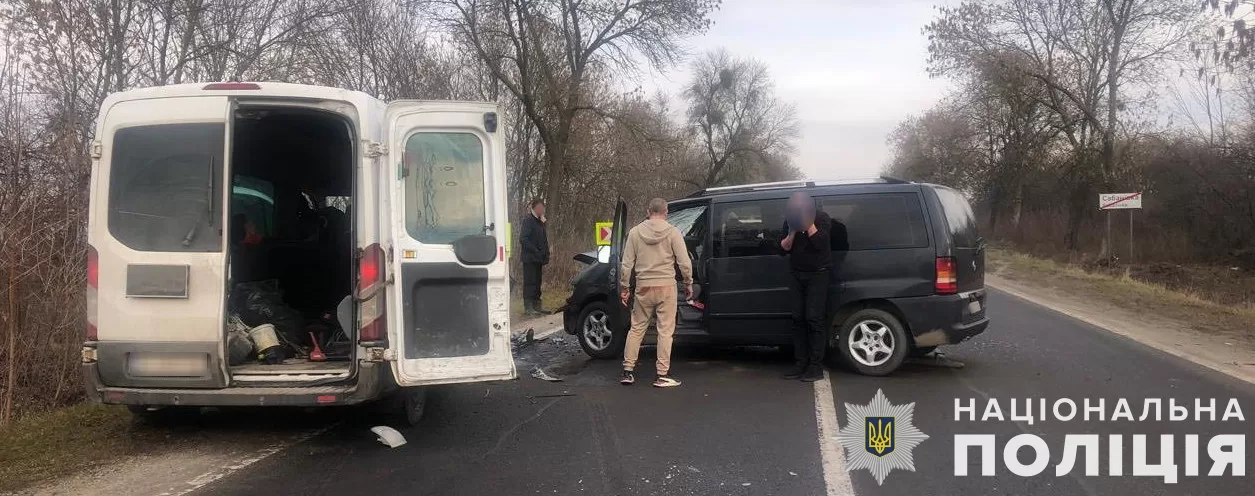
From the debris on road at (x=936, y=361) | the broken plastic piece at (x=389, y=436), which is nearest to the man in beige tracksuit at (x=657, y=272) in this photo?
the broken plastic piece at (x=389, y=436)

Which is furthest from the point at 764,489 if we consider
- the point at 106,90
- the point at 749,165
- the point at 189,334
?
the point at 749,165

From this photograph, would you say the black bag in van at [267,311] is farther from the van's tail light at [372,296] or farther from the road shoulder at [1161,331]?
the road shoulder at [1161,331]

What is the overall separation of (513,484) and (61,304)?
4.06 meters

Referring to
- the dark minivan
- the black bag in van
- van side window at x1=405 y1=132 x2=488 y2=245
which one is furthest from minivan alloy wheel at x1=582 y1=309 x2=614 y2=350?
van side window at x1=405 y1=132 x2=488 y2=245

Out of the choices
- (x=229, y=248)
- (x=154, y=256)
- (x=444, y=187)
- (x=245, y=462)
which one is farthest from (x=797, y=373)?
(x=154, y=256)

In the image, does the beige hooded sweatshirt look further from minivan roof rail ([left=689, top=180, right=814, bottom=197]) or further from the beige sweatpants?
minivan roof rail ([left=689, top=180, right=814, bottom=197])

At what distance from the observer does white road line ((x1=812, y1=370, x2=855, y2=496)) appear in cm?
439

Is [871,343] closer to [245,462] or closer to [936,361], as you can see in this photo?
[936,361]

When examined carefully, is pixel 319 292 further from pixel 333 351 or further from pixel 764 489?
pixel 764 489

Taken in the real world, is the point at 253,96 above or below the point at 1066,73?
below

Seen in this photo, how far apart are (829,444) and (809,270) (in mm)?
2108

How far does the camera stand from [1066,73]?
30922 mm

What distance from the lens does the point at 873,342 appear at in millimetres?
7242

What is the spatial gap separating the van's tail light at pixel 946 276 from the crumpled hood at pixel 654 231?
91.8 inches
